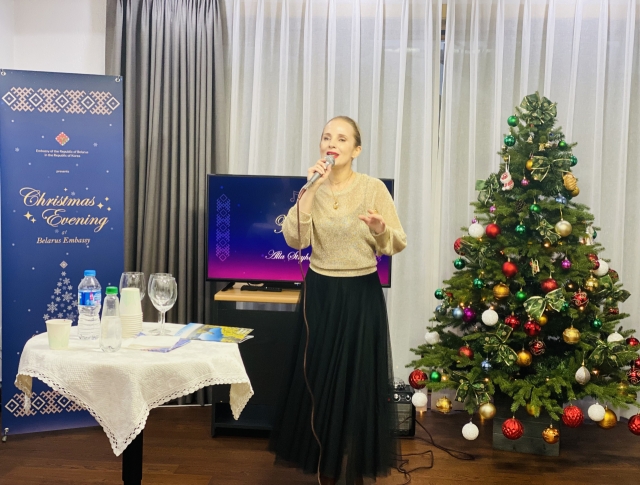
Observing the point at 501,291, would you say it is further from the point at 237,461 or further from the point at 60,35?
the point at 60,35

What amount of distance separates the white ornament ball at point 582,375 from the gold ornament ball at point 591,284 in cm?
39

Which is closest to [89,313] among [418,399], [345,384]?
[345,384]

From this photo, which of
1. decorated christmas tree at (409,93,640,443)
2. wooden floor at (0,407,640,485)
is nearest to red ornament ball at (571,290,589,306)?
decorated christmas tree at (409,93,640,443)

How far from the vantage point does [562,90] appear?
13.5 ft

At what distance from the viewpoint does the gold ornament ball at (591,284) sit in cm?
330

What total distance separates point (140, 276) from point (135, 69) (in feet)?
7.34

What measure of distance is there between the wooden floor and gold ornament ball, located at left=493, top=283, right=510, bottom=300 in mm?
810

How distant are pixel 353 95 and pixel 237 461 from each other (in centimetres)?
225

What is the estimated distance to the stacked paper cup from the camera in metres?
2.19

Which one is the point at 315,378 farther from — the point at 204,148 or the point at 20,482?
the point at 204,148

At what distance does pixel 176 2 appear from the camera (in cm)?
403

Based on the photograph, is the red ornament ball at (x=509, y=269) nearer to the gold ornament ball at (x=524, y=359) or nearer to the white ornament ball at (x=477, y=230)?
the white ornament ball at (x=477, y=230)

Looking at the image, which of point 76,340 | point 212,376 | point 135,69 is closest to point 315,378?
point 212,376

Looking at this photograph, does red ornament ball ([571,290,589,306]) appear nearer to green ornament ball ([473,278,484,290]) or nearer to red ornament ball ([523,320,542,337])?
Answer: red ornament ball ([523,320,542,337])
